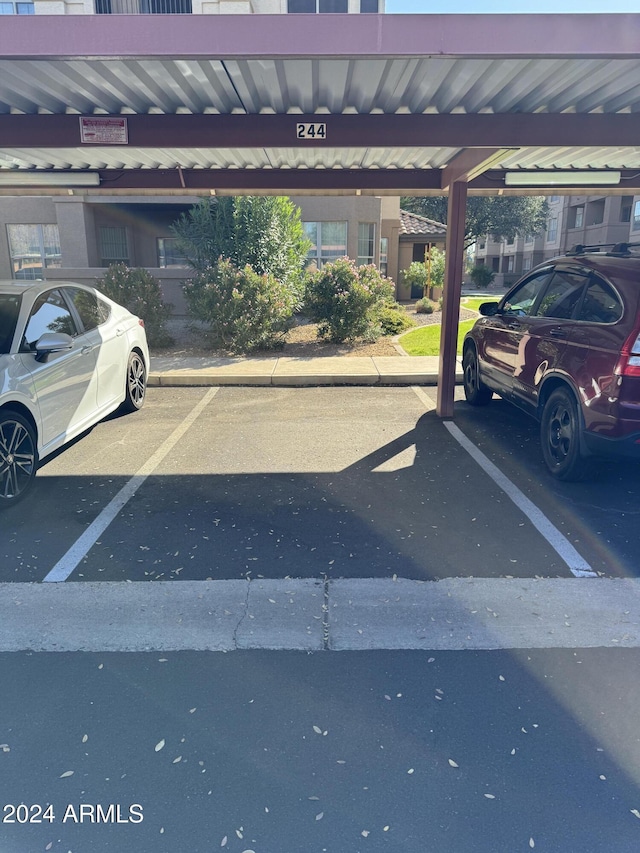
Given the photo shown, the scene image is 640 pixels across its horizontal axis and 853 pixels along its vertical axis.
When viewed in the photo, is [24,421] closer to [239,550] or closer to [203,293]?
[239,550]

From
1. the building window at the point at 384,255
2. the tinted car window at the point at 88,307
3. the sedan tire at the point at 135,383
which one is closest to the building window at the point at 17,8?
the building window at the point at 384,255

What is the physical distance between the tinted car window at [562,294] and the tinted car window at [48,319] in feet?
15.7

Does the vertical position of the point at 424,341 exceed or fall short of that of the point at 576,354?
it falls short

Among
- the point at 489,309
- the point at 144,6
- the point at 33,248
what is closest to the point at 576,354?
the point at 489,309

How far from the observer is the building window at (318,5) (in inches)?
758

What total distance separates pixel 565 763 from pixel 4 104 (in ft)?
21.9

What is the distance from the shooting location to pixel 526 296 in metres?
6.82

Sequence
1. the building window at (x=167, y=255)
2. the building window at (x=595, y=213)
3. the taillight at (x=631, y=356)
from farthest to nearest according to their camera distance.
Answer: the building window at (x=595, y=213), the building window at (x=167, y=255), the taillight at (x=631, y=356)

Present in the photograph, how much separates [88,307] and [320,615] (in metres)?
4.80

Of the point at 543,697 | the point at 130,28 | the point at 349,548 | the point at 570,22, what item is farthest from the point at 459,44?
the point at 543,697

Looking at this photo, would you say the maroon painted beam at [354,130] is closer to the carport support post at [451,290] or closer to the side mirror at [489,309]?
the carport support post at [451,290]

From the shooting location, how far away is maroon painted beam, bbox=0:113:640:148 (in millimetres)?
5574

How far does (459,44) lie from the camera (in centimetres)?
403

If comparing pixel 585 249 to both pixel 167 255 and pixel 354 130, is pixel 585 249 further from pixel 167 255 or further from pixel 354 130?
pixel 167 255
